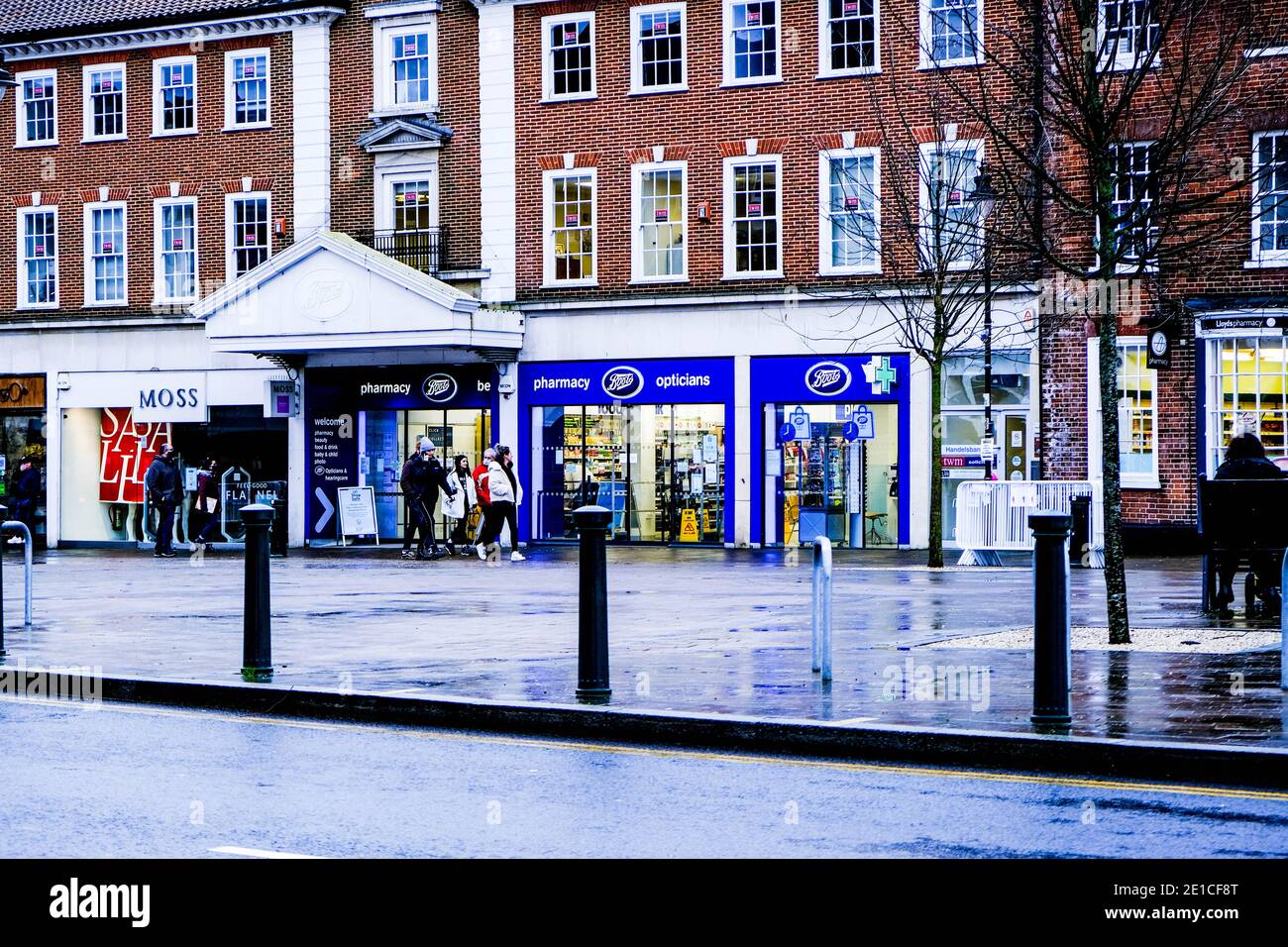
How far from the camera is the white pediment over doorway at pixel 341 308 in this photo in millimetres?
33906

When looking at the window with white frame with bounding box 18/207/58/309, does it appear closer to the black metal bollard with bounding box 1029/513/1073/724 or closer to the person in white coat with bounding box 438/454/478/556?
the person in white coat with bounding box 438/454/478/556

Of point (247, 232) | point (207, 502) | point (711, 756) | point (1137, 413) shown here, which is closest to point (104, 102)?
point (247, 232)

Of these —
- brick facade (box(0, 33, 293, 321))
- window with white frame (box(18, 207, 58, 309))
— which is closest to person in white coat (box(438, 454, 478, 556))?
brick facade (box(0, 33, 293, 321))

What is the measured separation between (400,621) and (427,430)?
61.7ft

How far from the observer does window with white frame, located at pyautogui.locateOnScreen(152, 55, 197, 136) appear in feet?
125

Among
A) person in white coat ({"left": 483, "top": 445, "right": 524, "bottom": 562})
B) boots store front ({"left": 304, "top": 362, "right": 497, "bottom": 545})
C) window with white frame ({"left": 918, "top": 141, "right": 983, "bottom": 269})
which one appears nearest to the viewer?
window with white frame ({"left": 918, "top": 141, "right": 983, "bottom": 269})

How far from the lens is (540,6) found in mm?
35000

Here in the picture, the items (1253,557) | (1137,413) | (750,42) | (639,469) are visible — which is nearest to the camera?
(1253,557)

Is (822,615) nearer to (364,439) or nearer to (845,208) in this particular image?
(845,208)

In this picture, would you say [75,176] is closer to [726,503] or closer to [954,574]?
[726,503]

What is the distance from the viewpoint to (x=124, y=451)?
3934 cm

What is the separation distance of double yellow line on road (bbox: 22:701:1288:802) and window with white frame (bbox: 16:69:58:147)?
98.4 ft

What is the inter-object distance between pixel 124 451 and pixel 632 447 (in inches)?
467
